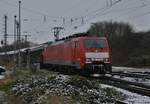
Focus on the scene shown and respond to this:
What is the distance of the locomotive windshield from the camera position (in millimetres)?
31031

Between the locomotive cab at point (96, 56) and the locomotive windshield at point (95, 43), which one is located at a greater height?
the locomotive windshield at point (95, 43)

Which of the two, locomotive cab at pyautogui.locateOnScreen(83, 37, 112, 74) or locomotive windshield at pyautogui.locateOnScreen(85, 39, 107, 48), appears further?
locomotive windshield at pyautogui.locateOnScreen(85, 39, 107, 48)

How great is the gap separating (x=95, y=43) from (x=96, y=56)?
1.25 metres

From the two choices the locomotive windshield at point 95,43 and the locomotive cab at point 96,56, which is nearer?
the locomotive cab at point 96,56

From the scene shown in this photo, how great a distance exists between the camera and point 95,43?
31250 mm

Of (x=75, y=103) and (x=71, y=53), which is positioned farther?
(x=71, y=53)

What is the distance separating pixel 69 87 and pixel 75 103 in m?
3.38

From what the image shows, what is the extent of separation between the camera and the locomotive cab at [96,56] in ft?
97.9

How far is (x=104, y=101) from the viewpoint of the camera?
50.8 ft

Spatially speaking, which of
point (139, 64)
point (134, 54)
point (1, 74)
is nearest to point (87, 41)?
point (1, 74)

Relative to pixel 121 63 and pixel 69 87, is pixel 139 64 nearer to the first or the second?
pixel 121 63

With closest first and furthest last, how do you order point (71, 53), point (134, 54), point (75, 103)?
1. point (75, 103)
2. point (71, 53)
3. point (134, 54)

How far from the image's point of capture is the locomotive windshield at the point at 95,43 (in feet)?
102

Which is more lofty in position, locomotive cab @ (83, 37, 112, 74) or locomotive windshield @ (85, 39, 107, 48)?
locomotive windshield @ (85, 39, 107, 48)
